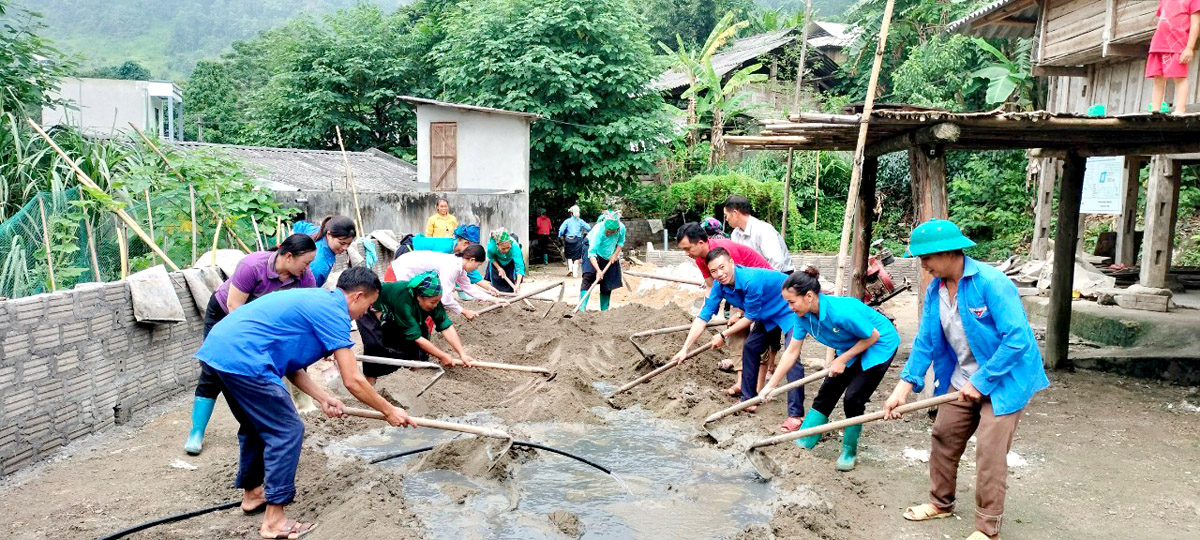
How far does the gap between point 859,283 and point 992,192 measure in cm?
1274

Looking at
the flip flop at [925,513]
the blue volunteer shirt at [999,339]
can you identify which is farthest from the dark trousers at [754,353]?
the blue volunteer shirt at [999,339]

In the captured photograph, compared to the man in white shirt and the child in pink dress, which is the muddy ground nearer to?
the man in white shirt

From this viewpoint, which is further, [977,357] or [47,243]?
[47,243]

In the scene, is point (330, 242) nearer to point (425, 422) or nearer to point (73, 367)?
point (73, 367)

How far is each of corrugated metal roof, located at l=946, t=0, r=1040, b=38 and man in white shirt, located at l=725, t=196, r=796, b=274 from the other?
580 cm

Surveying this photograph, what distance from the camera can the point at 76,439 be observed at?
5.64 metres

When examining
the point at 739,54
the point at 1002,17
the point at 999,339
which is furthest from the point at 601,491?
the point at 739,54

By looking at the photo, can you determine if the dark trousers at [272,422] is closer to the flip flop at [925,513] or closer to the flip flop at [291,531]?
the flip flop at [291,531]

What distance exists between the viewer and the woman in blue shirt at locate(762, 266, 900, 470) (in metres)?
5.26

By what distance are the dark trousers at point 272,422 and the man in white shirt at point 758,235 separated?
4.40m

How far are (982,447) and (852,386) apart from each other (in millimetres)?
1285

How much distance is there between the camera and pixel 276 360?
168 inches

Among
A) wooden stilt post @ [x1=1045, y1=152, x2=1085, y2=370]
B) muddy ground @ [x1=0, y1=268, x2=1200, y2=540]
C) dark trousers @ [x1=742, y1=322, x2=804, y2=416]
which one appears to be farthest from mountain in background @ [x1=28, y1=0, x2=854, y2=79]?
dark trousers @ [x1=742, y1=322, x2=804, y2=416]

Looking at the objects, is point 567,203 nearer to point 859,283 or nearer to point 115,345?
point 859,283
